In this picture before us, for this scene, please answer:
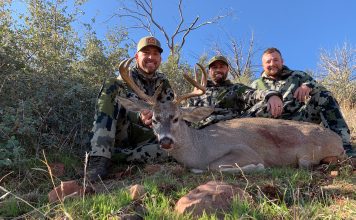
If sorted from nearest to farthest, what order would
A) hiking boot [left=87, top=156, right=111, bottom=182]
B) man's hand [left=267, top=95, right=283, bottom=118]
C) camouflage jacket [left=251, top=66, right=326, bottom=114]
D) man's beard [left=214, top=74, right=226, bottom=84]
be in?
hiking boot [left=87, top=156, right=111, bottom=182] < man's hand [left=267, top=95, right=283, bottom=118] < camouflage jacket [left=251, top=66, right=326, bottom=114] < man's beard [left=214, top=74, right=226, bottom=84]

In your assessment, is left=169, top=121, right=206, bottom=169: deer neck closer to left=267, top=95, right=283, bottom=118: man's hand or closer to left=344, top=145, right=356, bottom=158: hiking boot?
left=267, top=95, right=283, bottom=118: man's hand

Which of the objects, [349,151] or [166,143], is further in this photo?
[349,151]

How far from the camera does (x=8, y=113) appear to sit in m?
5.33

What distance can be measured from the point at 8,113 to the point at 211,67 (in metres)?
3.71

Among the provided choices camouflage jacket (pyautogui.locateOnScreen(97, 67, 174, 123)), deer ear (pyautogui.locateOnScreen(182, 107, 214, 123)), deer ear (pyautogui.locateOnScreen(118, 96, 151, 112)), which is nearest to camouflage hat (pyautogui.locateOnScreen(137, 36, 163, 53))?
camouflage jacket (pyautogui.locateOnScreen(97, 67, 174, 123))

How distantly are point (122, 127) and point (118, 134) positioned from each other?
13cm

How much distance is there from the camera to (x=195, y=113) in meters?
5.36

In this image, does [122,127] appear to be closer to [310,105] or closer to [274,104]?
[274,104]

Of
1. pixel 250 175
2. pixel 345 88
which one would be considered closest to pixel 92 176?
pixel 250 175

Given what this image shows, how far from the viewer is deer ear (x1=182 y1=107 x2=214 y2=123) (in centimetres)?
531

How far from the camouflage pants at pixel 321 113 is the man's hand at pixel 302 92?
0.40 meters

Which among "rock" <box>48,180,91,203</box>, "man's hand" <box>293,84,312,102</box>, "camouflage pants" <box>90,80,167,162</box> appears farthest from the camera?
"man's hand" <box>293,84,312,102</box>

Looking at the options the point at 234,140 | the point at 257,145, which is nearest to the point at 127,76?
the point at 234,140

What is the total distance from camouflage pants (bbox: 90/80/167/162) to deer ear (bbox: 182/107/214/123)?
2.39 feet
